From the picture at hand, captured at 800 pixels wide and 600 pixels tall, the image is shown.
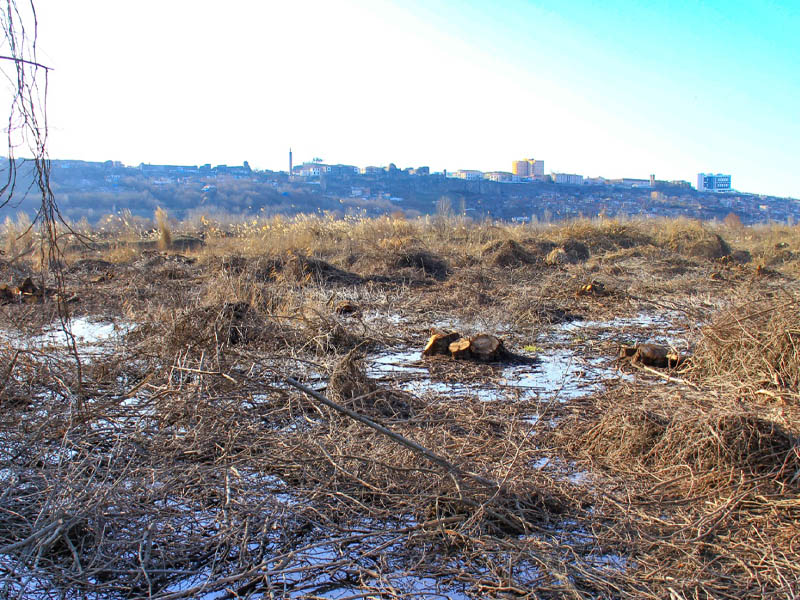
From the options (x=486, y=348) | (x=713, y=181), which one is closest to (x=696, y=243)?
(x=486, y=348)

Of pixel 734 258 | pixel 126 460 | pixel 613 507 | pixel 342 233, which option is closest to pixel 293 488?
pixel 126 460

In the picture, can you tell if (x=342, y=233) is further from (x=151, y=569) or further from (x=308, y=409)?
(x=151, y=569)

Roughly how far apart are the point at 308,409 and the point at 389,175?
6249 centimetres

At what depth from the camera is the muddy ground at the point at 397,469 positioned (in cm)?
231

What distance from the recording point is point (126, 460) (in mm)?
3291

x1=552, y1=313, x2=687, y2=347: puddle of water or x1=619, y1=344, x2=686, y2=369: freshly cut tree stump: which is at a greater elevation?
x1=619, y1=344, x2=686, y2=369: freshly cut tree stump

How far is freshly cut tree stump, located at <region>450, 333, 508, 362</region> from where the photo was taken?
554cm

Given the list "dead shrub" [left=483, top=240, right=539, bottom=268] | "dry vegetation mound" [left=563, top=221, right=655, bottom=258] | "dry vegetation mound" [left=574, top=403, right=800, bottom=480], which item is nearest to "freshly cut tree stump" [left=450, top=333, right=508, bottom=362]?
"dry vegetation mound" [left=574, top=403, right=800, bottom=480]

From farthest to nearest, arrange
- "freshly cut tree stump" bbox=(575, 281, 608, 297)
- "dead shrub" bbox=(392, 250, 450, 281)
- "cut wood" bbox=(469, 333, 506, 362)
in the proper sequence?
"dead shrub" bbox=(392, 250, 450, 281), "freshly cut tree stump" bbox=(575, 281, 608, 297), "cut wood" bbox=(469, 333, 506, 362)

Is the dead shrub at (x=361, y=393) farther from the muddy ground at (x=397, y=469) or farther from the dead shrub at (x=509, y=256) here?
the dead shrub at (x=509, y=256)

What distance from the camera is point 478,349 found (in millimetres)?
5566

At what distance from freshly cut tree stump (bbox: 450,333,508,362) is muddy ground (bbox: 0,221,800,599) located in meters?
0.14

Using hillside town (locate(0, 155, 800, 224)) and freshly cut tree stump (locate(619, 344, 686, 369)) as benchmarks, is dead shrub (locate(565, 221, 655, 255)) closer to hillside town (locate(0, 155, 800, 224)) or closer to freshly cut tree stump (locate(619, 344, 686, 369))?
freshly cut tree stump (locate(619, 344, 686, 369))

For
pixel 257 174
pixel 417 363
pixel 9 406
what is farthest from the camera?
pixel 257 174
